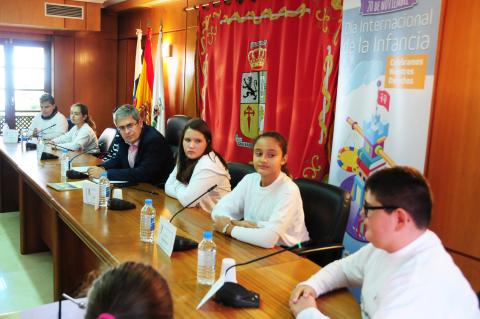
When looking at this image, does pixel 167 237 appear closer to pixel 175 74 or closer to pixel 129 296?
pixel 129 296

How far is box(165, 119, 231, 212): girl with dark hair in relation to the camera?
8.21ft

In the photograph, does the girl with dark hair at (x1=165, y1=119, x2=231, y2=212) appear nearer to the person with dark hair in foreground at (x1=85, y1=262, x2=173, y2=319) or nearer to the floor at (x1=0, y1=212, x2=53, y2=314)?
the floor at (x1=0, y1=212, x2=53, y2=314)

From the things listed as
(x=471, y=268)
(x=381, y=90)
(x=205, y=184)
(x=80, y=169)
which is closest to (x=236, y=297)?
(x=205, y=184)

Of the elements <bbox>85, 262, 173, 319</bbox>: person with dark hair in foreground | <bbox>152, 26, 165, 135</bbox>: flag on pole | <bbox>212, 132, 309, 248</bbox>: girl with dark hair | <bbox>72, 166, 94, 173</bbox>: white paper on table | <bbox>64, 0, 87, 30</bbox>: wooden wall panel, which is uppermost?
<bbox>64, 0, 87, 30</bbox>: wooden wall panel

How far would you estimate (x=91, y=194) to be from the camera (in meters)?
2.36

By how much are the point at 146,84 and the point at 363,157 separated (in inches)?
145

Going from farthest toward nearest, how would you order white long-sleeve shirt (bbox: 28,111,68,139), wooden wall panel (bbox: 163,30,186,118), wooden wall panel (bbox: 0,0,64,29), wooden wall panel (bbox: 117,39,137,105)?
1. wooden wall panel (bbox: 117,39,137,105)
2. wooden wall panel (bbox: 0,0,64,29)
3. white long-sleeve shirt (bbox: 28,111,68,139)
4. wooden wall panel (bbox: 163,30,186,118)

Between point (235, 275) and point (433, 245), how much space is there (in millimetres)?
606

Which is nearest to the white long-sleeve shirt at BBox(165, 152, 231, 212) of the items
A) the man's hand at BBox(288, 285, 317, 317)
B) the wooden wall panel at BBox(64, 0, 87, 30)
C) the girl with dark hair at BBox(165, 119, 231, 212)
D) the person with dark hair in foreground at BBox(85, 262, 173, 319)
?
the girl with dark hair at BBox(165, 119, 231, 212)

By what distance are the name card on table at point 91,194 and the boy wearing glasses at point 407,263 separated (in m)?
1.37

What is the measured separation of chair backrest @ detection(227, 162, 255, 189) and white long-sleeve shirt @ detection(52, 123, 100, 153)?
244 centimetres

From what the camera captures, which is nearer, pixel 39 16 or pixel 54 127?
pixel 54 127

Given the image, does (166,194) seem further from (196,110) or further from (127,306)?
(196,110)

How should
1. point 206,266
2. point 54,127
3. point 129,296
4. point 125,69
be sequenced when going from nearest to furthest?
point 129,296 < point 206,266 < point 54,127 < point 125,69
